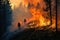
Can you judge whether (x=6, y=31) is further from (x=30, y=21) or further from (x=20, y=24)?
(x=30, y=21)

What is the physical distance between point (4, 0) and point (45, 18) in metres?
1.53

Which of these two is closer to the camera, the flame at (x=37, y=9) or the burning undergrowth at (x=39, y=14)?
the burning undergrowth at (x=39, y=14)

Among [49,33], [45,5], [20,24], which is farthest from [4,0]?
[49,33]

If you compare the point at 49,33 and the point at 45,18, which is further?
the point at 45,18

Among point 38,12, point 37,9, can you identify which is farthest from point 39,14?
point 37,9

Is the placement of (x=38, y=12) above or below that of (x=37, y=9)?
below

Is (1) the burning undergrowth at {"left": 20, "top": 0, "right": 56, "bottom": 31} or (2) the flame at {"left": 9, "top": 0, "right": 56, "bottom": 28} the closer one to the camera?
(1) the burning undergrowth at {"left": 20, "top": 0, "right": 56, "bottom": 31}

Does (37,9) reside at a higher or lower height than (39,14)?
higher

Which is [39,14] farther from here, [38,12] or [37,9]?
[37,9]

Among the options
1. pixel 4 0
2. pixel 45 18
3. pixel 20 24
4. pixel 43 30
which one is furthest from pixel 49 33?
pixel 4 0

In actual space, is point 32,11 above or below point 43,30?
above

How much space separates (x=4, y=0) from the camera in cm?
464

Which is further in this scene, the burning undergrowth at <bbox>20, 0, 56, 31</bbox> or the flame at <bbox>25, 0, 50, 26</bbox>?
the flame at <bbox>25, 0, 50, 26</bbox>

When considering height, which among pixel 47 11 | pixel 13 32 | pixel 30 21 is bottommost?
pixel 13 32
